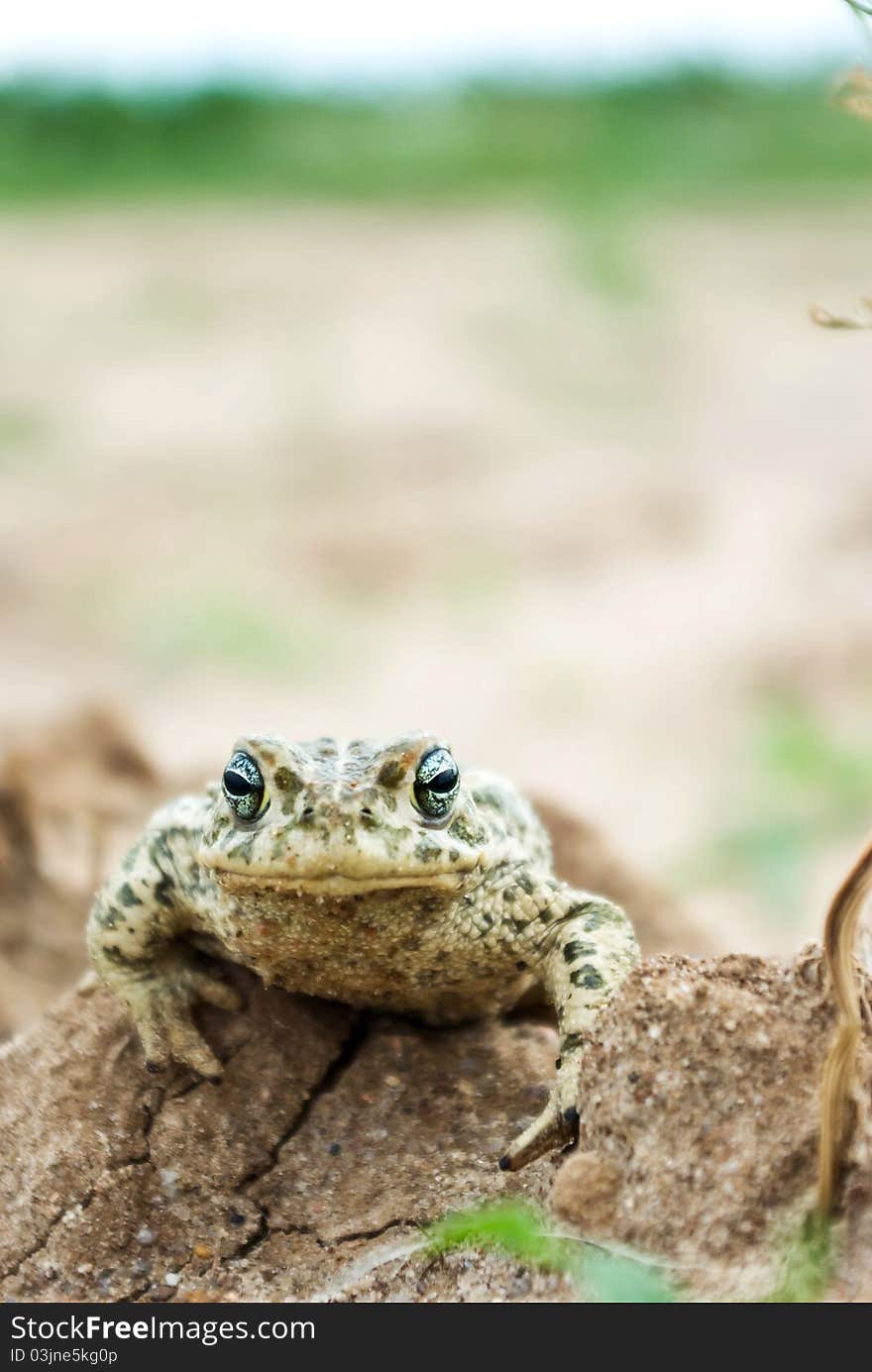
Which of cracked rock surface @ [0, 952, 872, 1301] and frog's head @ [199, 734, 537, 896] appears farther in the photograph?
frog's head @ [199, 734, 537, 896]

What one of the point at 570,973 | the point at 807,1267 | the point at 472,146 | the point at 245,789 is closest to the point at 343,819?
the point at 245,789

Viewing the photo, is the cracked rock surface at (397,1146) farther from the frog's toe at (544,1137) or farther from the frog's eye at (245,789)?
the frog's eye at (245,789)

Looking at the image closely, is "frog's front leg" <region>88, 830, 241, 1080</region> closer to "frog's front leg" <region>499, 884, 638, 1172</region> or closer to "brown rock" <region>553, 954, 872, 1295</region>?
"frog's front leg" <region>499, 884, 638, 1172</region>

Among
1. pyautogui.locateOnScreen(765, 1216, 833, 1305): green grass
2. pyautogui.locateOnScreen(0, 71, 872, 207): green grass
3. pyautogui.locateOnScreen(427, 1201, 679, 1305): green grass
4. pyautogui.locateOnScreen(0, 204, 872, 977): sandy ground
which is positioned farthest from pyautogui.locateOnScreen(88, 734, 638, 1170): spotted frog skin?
pyautogui.locateOnScreen(0, 71, 872, 207): green grass

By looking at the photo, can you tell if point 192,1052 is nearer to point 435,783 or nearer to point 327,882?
point 327,882
